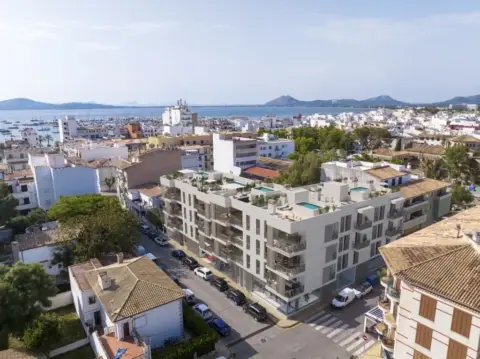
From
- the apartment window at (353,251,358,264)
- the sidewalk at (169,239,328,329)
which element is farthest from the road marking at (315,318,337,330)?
the apartment window at (353,251,358,264)

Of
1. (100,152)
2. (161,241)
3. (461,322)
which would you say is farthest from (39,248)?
(100,152)

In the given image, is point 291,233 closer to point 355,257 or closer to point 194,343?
point 355,257

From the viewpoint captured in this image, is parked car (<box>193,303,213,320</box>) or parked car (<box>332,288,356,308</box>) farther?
parked car (<box>332,288,356,308</box>)

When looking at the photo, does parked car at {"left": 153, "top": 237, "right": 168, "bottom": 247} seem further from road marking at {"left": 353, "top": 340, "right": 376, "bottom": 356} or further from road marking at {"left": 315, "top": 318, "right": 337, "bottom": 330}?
road marking at {"left": 353, "top": 340, "right": 376, "bottom": 356}

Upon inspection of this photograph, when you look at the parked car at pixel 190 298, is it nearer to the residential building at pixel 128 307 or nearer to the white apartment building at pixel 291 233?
the residential building at pixel 128 307

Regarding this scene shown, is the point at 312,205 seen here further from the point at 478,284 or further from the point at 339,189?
the point at 478,284

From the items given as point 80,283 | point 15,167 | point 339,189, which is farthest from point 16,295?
point 15,167

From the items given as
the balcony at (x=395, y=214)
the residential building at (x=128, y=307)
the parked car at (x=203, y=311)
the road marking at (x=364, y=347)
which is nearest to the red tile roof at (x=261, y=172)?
the balcony at (x=395, y=214)
